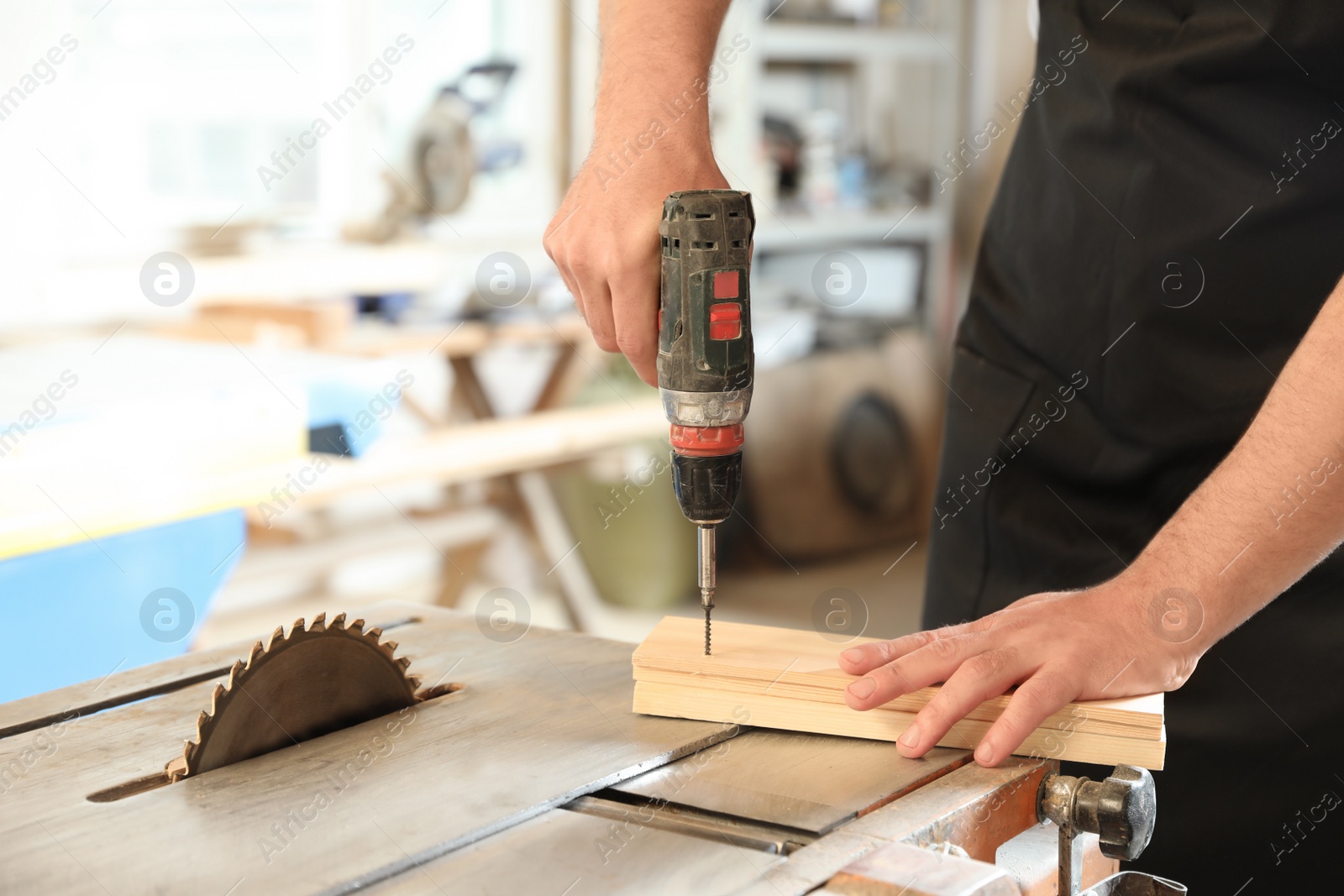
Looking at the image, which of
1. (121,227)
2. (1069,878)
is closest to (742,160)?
(121,227)

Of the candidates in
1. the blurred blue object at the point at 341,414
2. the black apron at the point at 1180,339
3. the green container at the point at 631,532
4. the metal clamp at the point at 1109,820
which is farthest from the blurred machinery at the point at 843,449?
the metal clamp at the point at 1109,820

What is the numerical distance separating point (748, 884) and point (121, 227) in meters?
2.89

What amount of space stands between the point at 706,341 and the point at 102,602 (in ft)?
4.17

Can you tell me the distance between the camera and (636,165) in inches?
45.7

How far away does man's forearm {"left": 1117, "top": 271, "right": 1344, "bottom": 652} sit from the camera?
967 mm

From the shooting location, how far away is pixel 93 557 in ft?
6.20

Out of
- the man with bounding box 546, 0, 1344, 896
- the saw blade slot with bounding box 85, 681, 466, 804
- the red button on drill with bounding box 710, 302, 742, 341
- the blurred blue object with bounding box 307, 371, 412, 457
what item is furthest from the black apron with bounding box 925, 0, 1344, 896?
the blurred blue object with bounding box 307, 371, 412, 457

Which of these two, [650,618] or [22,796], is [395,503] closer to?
[650,618]

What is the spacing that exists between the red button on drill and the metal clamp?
44 centimetres

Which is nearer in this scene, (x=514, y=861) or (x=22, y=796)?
(x=514, y=861)

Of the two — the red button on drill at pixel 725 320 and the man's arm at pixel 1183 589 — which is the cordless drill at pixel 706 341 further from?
the man's arm at pixel 1183 589

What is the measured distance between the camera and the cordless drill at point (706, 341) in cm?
104

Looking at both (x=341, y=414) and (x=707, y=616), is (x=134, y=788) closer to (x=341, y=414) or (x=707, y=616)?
(x=707, y=616)

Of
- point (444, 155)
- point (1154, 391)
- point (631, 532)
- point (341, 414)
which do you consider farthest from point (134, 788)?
point (631, 532)
